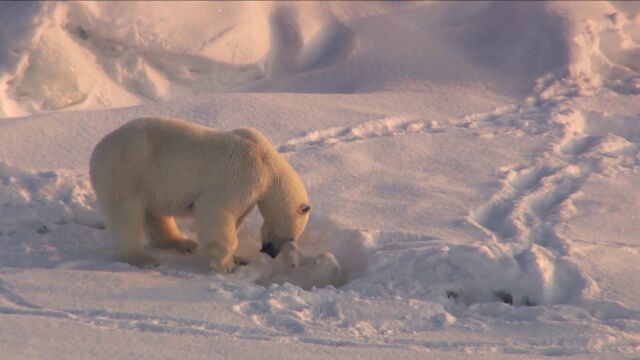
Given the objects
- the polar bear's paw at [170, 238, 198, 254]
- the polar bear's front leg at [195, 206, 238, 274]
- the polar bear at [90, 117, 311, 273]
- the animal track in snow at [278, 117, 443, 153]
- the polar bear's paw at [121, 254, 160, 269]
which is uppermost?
the polar bear at [90, 117, 311, 273]

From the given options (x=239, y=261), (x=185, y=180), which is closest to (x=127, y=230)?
(x=185, y=180)

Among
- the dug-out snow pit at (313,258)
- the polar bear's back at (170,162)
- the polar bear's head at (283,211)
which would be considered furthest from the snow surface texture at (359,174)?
the polar bear's back at (170,162)

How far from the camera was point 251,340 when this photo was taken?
4.50 m

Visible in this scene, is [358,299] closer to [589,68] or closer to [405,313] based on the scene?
[405,313]

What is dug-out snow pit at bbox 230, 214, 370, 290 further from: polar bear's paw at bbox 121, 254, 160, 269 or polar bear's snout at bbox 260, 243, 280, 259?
polar bear's paw at bbox 121, 254, 160, 269

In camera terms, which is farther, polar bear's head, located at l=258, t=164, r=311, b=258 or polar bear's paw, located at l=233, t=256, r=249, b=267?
polar bear's paw, located at l=233, t=256, r=249, b=267

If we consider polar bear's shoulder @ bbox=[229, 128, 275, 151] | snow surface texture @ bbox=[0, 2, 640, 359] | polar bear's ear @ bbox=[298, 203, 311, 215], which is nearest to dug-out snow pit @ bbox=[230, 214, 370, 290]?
snow surface texture @ bbox=[0, 2, 640, 359]

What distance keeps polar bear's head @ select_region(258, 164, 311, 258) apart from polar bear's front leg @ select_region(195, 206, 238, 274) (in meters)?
0.27

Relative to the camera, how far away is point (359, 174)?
6.97m

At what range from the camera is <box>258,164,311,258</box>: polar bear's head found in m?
5.61

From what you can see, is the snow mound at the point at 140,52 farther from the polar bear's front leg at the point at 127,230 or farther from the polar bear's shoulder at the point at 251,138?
the polar bear's shoulder at the point at 251,138

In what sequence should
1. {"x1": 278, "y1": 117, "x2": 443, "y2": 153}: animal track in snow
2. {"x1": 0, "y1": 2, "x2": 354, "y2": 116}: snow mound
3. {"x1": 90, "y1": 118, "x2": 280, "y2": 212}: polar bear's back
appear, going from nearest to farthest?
{"x1": 90, "y1": 118, "x2": 280, "y2": 212}: polar bear's back
{"x1": 278, "y1": 117, "x2": 443, "y2": 153}: animal track in snow
{"x1": 0, "y1": 2, "x2": 354, "y2": 116}: snow mound

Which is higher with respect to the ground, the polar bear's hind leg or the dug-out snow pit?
the polar bear's hind leg

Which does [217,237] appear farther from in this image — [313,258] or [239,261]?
[313,258]
